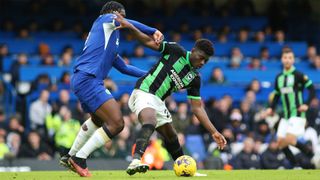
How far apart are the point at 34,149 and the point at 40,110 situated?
50.0 inches

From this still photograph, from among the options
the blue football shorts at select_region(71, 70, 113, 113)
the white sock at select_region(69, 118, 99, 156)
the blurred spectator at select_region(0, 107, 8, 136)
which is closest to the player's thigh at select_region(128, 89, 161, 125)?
the blue football shorts at select_region(71, 70, 113, 113)

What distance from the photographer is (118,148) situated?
1844 centimetres

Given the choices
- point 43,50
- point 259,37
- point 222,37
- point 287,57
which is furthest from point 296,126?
point 259,37

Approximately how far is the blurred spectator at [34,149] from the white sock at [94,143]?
682cm

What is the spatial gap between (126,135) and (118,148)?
37cm


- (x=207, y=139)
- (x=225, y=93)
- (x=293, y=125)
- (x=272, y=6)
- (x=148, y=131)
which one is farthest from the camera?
(x=272, y=6)

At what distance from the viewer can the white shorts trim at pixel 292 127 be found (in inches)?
615

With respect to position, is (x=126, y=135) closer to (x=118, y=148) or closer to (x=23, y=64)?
(x=118, y=148)

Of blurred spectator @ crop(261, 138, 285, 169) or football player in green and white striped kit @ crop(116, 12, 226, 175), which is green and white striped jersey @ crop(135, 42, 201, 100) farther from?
blurred spectator @ crop(261, 138, 285, 169)

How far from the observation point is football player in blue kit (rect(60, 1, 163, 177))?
11.4 meters

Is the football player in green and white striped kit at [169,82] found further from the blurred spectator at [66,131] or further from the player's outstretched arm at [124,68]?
the blurred spectator at [66,131]

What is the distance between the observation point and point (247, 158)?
18.4 metres

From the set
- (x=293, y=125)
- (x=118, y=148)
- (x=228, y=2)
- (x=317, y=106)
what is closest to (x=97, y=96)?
(x=293, y=125)

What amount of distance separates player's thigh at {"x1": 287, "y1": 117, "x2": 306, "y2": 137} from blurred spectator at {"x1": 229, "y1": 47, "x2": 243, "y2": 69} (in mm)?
7039
